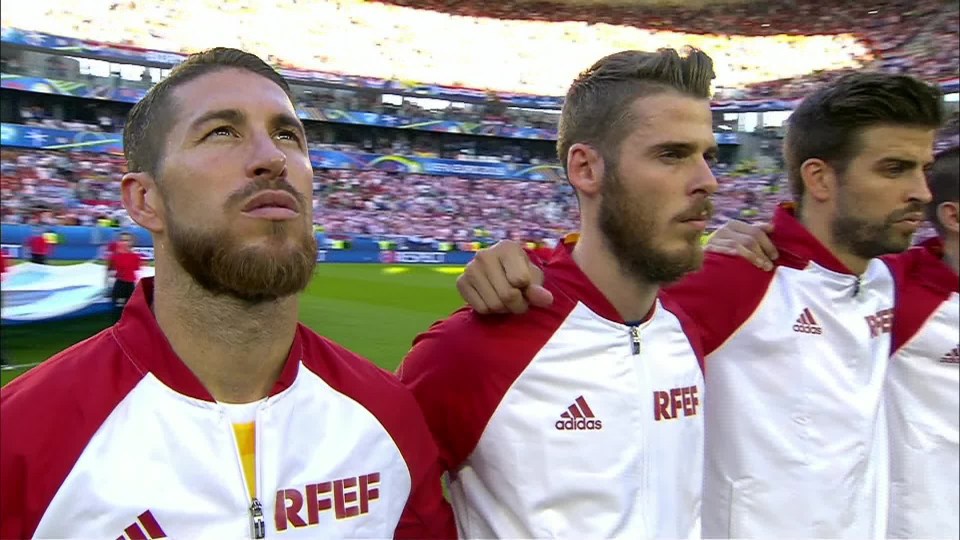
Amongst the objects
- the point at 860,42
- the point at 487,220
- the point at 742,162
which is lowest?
the point at 487,220

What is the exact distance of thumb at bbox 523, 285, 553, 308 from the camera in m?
1.76

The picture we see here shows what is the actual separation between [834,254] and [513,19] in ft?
108

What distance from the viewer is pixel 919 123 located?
7.55 feet

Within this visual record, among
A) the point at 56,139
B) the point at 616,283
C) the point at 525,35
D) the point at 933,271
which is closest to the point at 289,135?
the point at 616,283

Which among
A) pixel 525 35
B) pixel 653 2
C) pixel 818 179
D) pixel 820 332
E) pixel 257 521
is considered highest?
pixel 653 2

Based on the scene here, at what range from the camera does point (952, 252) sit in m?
2.79

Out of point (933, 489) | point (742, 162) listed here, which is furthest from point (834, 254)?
point (742, 162)

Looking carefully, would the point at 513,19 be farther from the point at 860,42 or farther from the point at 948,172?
the point at 948,172

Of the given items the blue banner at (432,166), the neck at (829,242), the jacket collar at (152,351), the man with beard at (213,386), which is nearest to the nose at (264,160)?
the man with beard at (213,386)

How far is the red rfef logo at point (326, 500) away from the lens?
143 centimetres

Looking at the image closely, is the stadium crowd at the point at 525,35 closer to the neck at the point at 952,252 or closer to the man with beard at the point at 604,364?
the neck at the point at 952,252

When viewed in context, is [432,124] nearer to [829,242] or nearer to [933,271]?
[933,271]

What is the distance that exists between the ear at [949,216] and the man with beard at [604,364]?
1465mm

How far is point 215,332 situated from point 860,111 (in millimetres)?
2006
